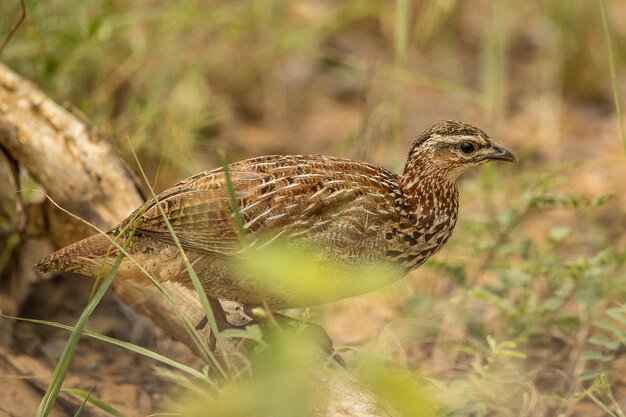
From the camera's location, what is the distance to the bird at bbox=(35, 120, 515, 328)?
391 centimetres

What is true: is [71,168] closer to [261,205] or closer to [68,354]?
[261,205]

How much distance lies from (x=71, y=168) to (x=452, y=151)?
1826 mm

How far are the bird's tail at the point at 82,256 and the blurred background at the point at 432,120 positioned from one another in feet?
1.78

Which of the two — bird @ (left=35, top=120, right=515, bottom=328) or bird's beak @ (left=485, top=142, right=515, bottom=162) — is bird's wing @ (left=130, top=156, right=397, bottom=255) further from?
Answer: bird's beak @ (left=485, top=142, right=515, bottom=162)

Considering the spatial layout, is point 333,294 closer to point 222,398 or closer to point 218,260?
point 218,260

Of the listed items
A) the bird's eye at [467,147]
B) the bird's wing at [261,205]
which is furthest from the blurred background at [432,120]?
the bird's eye at [467,147]

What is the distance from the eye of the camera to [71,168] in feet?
15.4

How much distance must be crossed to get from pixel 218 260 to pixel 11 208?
183 centimetres

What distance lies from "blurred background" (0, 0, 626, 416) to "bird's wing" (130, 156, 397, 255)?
0.24m

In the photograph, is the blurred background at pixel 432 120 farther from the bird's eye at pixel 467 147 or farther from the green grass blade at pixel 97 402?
the green grass blade at pixel 97 402

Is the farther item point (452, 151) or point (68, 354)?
point (452, 151)

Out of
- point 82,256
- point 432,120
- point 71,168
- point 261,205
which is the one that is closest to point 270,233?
point 261,205

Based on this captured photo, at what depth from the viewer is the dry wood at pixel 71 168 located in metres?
4.51

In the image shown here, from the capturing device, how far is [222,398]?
314 centimetres
